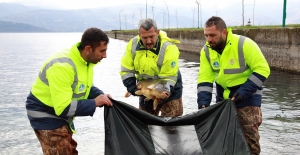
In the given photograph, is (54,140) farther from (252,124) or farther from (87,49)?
(252,124)

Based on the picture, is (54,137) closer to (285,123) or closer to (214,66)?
(214,66)

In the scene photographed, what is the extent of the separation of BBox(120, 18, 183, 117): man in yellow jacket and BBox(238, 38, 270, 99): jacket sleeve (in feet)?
3.06

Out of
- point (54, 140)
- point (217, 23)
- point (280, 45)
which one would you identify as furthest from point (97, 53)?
point (280, 45)

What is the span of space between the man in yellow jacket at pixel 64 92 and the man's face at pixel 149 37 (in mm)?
986

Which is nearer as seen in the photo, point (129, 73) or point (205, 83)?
point (205, 83)

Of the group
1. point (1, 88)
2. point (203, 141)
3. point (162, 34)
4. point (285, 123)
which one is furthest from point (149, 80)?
point (1, 88)

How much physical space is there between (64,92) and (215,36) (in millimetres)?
1933

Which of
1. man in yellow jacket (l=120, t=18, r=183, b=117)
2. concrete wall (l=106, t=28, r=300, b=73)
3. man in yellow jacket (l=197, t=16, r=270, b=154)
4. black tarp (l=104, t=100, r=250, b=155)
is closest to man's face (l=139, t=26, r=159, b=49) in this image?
man in yellow jacket (l=120, t=18, r=183, b=117)

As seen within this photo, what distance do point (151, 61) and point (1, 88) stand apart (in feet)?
45.1

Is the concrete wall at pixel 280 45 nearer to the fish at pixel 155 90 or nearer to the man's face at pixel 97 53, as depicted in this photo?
the fish at pixel 155 90

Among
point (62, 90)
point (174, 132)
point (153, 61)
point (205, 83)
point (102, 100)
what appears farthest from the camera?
point (205, 83)

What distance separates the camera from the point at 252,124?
521 centimetres

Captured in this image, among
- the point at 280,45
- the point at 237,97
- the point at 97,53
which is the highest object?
the point at 97,53

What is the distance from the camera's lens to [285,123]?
367 inches
